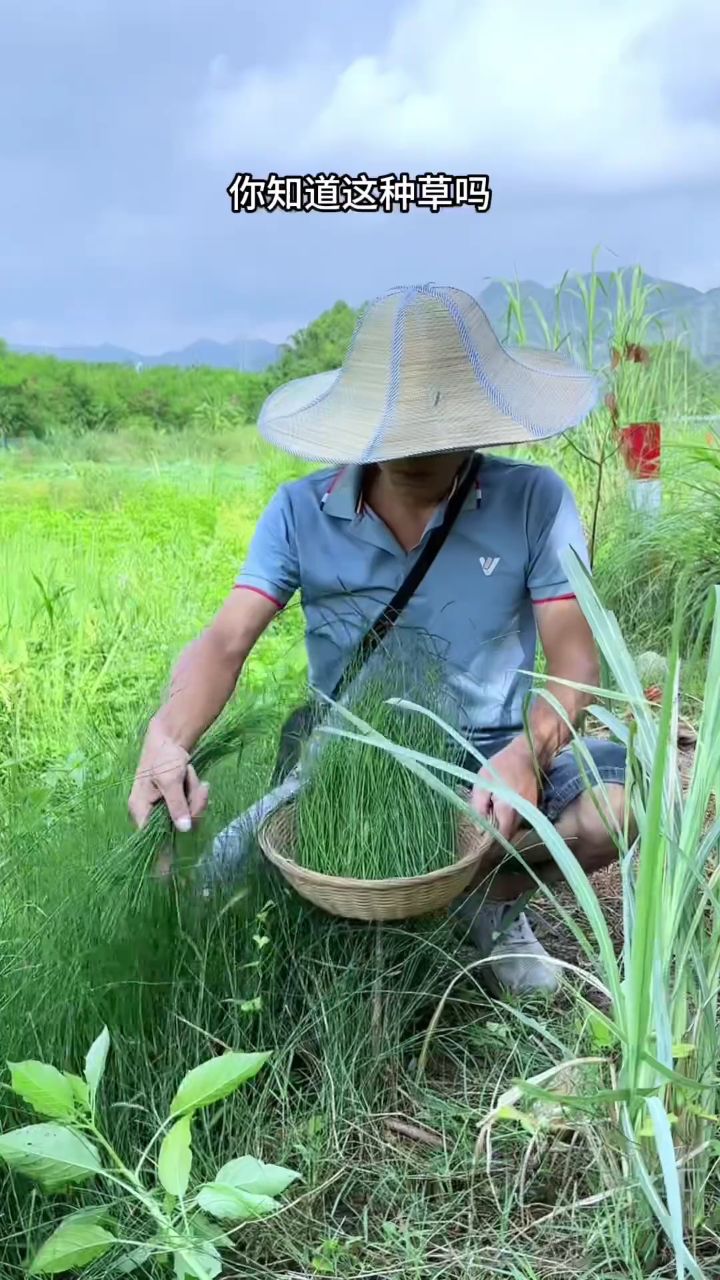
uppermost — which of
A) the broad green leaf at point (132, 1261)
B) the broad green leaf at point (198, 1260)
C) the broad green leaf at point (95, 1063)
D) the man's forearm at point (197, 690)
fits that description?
the man's forearm at point (197, 690)

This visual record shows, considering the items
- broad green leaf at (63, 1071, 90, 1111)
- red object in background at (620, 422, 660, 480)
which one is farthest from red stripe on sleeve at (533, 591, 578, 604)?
red object in background at (620, 422, 660, 480)

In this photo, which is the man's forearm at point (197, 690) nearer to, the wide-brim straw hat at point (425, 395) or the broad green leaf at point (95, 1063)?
the wide-brim straw hat at point (425, 395)

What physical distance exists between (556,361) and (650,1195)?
4.29 ft

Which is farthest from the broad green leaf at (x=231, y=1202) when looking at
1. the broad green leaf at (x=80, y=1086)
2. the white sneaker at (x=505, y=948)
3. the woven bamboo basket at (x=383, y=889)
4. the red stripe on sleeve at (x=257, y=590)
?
the red stripe on sleeve at (x=257, y=590)

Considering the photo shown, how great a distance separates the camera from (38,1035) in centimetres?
122

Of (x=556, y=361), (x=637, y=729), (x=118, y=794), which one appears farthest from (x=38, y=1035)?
(x=556, y=361)

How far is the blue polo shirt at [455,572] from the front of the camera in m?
1.62

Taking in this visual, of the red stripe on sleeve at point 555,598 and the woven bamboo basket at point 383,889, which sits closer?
the woven bamboo basket at point 383,889

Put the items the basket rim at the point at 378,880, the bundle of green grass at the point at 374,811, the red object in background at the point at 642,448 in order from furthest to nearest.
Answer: the red object in background at the point at 642,448 < the bundle of green grass at the point at 374,811 < the basket rim at the point at 378,880

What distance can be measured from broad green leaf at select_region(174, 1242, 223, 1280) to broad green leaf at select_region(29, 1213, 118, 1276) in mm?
69

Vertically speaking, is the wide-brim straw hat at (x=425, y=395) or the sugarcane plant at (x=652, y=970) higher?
the wide-brim straw hat at (x=425, y=395)

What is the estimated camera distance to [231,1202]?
1.03 metres

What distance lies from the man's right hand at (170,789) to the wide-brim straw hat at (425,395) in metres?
0.47

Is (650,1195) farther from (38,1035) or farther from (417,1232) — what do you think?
(38,1035)
